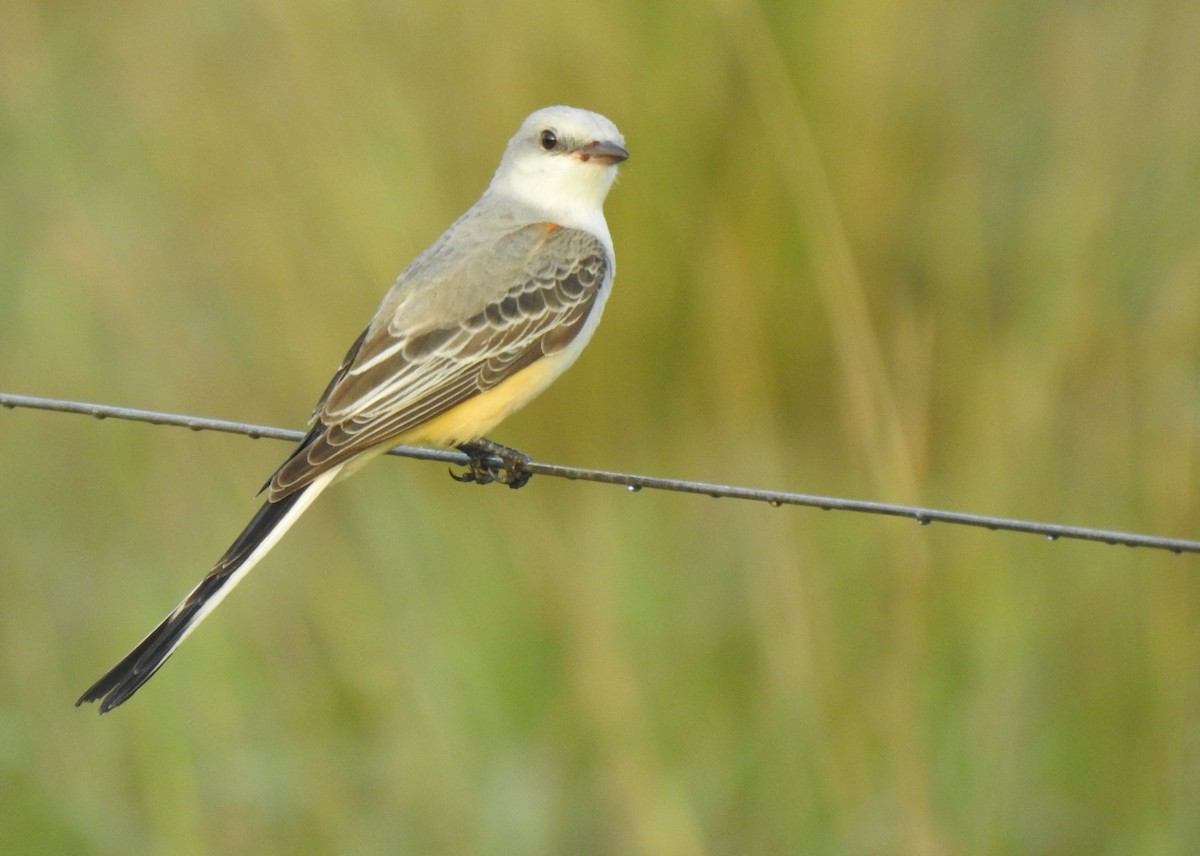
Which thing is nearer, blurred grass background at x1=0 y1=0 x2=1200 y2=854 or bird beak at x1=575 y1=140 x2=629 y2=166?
blurred grass background at x1=0 y1=0 x2=1200 y2=854

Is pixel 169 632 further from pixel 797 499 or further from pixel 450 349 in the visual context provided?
pixel 797 499

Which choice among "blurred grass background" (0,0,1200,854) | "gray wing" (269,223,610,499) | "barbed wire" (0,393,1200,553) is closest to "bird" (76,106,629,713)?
"gray wing" (269,223,610,499)

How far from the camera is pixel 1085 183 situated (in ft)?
20.0

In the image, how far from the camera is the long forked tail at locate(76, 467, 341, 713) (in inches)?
154

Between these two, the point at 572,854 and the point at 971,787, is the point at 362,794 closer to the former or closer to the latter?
the point at 572,854

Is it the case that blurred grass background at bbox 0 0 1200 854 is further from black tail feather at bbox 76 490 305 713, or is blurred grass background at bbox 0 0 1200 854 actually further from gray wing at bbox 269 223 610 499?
black tail feather at bbox 76 490 305 713

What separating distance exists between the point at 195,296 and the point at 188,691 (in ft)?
8.42

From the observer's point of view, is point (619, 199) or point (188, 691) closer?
point (188, 691)

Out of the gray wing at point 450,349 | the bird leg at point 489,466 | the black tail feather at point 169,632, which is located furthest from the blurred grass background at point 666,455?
the black tail feather at point 169,632

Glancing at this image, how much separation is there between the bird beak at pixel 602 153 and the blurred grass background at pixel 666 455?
0.67 metres

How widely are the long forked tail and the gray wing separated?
0.17 feet

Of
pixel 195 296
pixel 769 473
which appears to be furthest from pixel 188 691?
pixel 195 296

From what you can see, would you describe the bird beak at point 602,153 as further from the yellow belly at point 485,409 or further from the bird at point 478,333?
the yellow belly at point 485,409

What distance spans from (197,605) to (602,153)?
6.45 ft
